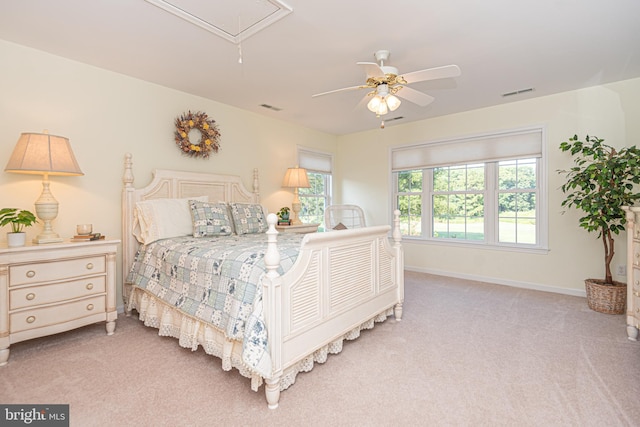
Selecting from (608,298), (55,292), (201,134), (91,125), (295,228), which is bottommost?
(608,298)

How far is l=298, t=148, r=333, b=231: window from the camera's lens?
17.8ft

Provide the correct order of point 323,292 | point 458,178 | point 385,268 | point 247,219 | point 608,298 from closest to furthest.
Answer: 1. point 323,292
2. point 385,268
3. point 608,298
4. point 247,219
5. point 458,178

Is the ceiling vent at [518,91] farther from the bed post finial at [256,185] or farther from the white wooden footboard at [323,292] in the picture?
the bed post finial at [256,185]

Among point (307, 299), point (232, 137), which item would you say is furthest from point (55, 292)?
point (232, 137)

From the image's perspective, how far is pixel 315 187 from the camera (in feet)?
18.7

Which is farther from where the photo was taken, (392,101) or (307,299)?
(392,101)

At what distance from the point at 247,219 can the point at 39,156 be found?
1.81 metres

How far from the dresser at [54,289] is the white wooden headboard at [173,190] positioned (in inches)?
20.2

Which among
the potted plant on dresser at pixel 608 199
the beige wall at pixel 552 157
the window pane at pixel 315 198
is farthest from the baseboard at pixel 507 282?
the window pane at pixel 315 198

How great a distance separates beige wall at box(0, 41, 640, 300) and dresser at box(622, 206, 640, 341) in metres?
1.24

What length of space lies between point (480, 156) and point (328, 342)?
3.65m

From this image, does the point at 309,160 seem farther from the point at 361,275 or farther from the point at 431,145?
the point at 361,275

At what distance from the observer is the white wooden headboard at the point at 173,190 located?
3.18 meters

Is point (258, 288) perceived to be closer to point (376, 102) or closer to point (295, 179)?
point (376, 102)
